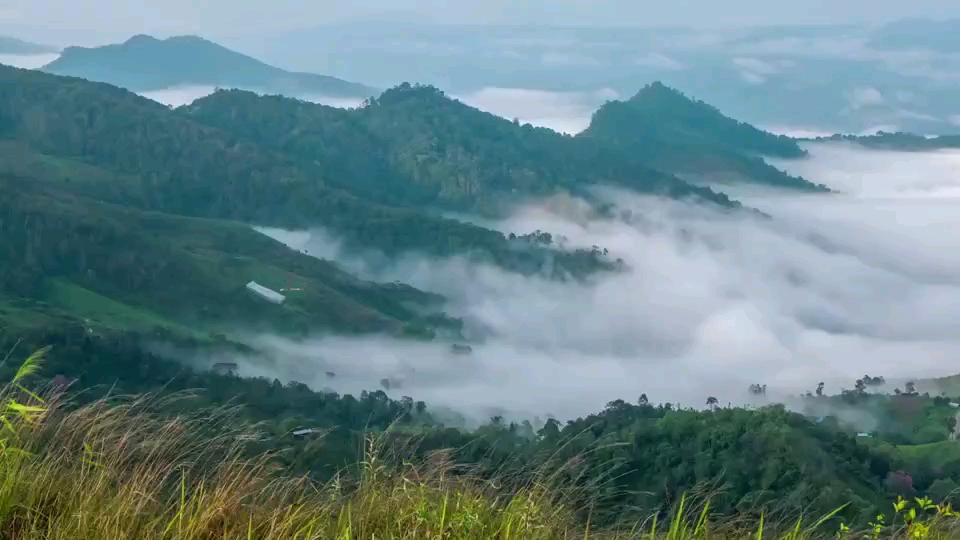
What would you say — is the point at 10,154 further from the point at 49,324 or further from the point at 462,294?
the point at 49,324

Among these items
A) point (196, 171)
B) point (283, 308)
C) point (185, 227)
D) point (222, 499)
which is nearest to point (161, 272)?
point (283, 308)

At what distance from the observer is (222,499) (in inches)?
230

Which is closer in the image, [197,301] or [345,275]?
[197,301]

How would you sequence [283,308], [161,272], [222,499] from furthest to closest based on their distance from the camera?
[283,308], [161,272], [222,499]

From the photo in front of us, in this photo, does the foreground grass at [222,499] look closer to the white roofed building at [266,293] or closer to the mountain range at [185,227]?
the mountain range at [185,227]

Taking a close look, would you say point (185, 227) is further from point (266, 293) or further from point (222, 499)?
point (222, 499)

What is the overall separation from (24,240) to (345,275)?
4217 centimetres

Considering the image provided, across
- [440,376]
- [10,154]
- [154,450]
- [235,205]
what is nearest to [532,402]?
[440,376]

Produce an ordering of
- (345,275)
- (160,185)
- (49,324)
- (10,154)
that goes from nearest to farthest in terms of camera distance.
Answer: (49,324) < (345,275) < (10,154) < (160,185)

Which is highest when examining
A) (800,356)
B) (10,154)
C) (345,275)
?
(10,154)

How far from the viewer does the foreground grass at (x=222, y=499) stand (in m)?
5.70

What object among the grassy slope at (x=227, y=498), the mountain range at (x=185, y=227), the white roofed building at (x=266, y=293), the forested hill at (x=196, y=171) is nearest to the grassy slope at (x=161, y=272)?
the mountain range at (x=185, y=227)

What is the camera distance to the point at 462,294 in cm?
15775

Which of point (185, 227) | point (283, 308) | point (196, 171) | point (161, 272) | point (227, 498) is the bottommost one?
point (283, 308)
